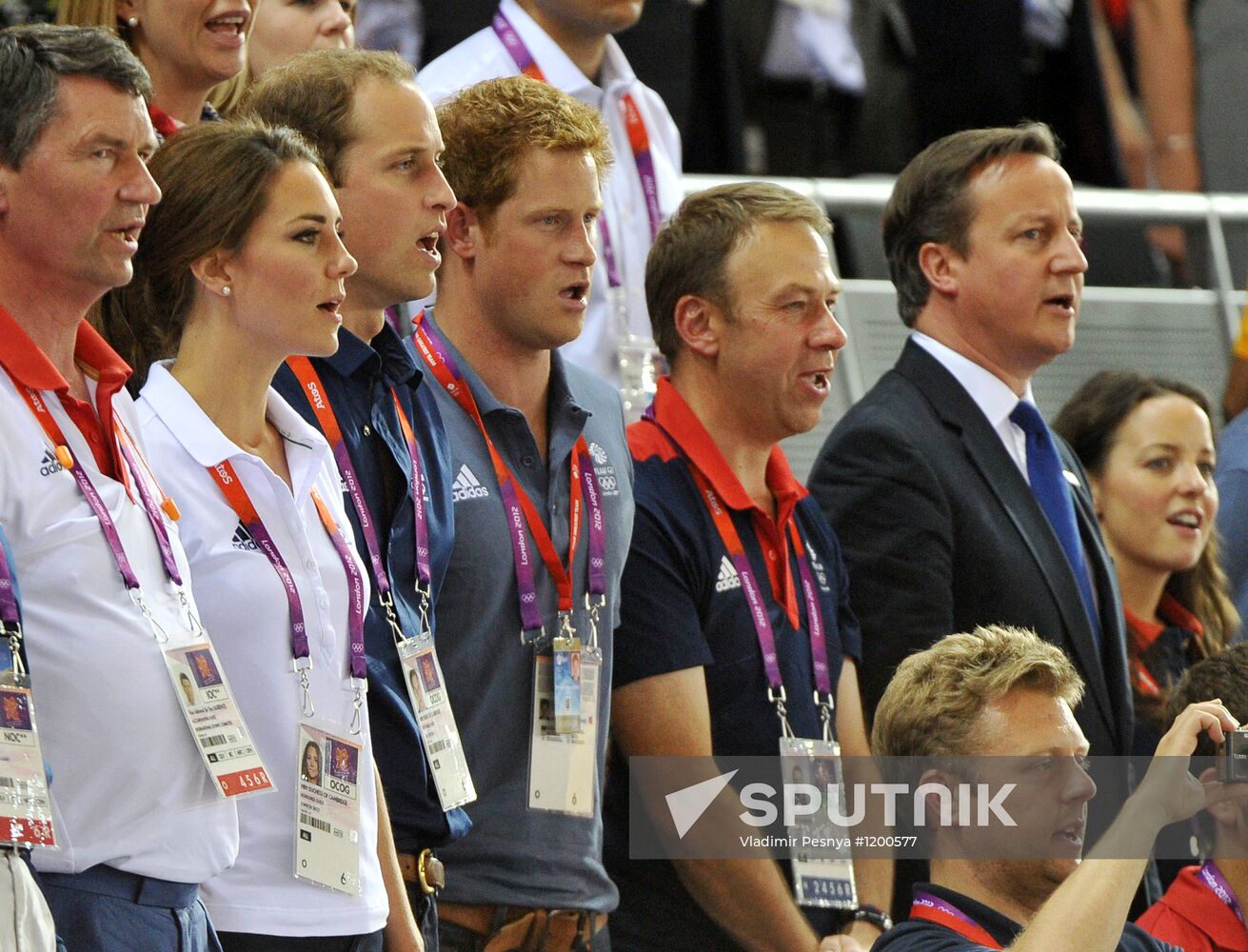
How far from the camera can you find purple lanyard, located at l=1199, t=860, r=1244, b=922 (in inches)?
145

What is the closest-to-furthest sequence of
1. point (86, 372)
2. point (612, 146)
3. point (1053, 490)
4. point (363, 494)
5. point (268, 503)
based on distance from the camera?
point (86, 372) < point (268, 503) < point (363, 494) < point (1053, 490) < point (612, 146)

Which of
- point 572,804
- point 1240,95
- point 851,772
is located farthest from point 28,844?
point 1240,95

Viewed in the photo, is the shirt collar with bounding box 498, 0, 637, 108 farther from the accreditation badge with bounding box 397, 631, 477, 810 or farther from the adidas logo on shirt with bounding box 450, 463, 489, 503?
the accreditation badge with bounding box 397, 631, 477, 810

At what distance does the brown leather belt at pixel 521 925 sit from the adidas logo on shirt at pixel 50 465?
1054 millimetres

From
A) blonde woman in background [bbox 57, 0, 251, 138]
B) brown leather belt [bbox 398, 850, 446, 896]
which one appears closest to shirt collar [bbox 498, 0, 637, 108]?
blonde woman in background [bbox 57, 0, 251, 138]

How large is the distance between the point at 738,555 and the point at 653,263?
0.70m

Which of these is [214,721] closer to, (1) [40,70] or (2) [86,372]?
(2) [86,372]

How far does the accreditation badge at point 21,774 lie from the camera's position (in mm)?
2402

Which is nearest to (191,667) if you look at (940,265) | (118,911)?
(118,911)

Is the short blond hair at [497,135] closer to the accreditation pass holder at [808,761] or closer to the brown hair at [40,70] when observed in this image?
the accreditation pass holder at [808,761]

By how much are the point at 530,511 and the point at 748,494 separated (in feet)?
1.95

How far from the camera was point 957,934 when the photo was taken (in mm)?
3096

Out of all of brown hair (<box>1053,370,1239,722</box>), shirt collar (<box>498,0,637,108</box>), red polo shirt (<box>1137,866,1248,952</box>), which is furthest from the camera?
brown hair (<box>1053,370,1239,722</box>)

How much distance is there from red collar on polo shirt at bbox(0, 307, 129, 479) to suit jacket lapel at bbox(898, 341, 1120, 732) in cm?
Result: 191
